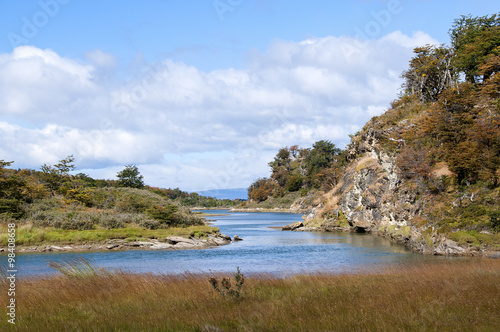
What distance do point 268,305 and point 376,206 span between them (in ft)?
172

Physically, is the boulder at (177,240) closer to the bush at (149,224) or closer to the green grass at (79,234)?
the green grass at (79,234)

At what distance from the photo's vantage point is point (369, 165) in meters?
64.0

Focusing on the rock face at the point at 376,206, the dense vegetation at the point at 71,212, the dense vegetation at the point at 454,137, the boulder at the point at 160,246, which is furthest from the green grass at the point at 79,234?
the dense vegetation at the point at 454,137

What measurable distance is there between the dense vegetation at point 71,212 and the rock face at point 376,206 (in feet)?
92.0

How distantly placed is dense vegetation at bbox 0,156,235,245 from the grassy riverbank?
32804 millimetres

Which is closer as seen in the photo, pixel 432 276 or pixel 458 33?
pixel 432 276

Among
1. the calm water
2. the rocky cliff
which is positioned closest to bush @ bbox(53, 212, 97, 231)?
the calm water

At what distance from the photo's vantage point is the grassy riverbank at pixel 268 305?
30.4 ft

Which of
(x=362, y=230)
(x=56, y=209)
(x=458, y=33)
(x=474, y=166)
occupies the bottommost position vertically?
(x=362, y=230)

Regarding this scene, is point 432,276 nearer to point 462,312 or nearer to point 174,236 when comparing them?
point 462,312

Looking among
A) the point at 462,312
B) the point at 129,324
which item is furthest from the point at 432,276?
the point at 129,324

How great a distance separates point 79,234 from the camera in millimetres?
45375

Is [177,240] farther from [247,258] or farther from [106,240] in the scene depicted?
[247,258]

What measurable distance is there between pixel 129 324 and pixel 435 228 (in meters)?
33.8
